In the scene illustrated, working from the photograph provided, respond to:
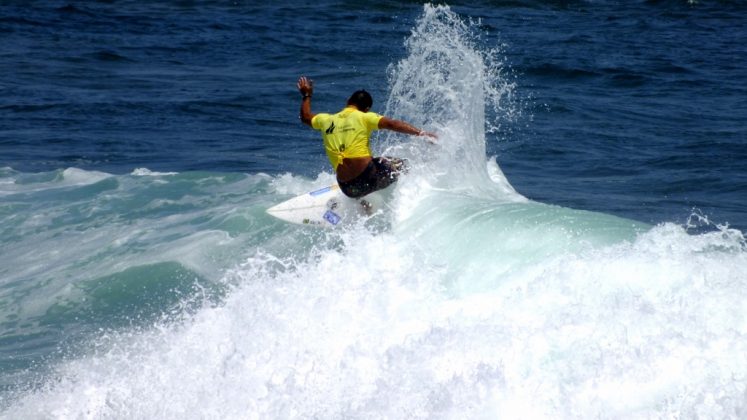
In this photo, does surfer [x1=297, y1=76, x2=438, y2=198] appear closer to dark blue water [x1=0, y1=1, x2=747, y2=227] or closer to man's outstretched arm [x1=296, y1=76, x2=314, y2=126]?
man's outstretched arm [x1=296, y1=76, x2=314, y2=126]

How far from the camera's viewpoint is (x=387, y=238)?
8250mm

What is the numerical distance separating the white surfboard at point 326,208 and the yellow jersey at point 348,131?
0.50m

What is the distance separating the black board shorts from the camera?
10.1 metres

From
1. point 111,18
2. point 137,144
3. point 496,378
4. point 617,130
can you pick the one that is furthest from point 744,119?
point 111,18

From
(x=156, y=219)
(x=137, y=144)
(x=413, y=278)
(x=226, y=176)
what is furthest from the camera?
(x=137, y=144)

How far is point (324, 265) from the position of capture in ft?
24.5

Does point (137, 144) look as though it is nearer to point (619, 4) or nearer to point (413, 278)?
point (413, 278)

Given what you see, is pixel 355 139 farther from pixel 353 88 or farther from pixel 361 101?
pixel 353 88

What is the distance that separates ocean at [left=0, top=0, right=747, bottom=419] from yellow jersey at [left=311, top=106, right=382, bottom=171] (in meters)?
0.68

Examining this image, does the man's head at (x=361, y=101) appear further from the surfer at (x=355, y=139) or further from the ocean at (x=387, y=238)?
the ocean at (x=387, y=238)

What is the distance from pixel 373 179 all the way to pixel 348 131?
534mm

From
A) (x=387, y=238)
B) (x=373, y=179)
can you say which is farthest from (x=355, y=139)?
(x=387, y=238)

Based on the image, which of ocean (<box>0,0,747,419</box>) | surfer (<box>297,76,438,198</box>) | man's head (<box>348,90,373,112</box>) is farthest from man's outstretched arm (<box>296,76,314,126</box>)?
ocean (<box>0,0,747,419</box>)

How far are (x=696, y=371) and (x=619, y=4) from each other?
23.2m
